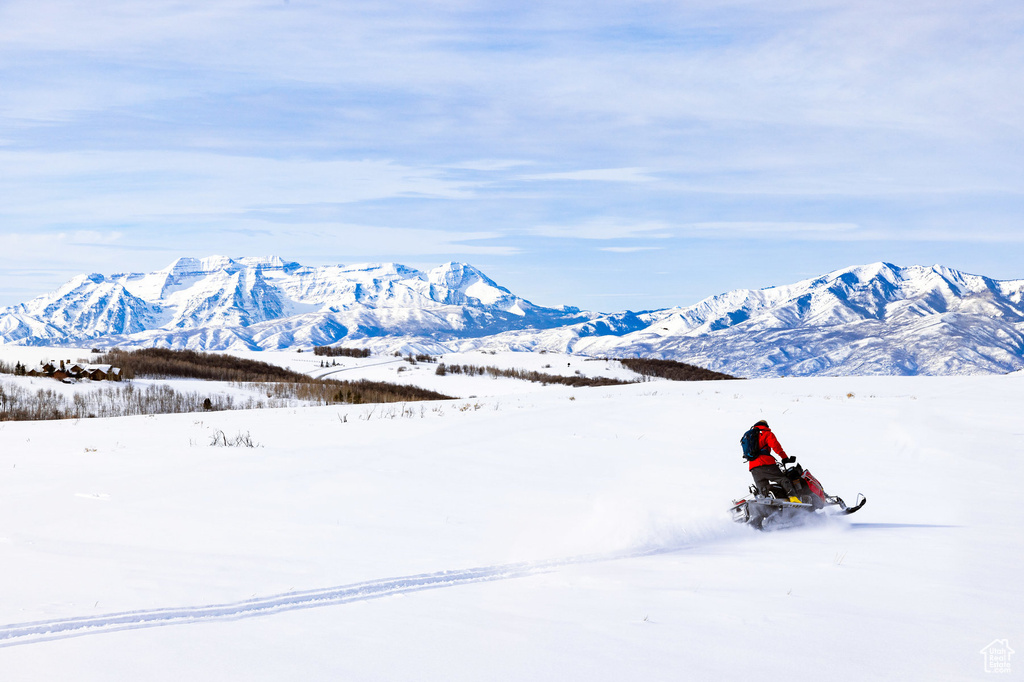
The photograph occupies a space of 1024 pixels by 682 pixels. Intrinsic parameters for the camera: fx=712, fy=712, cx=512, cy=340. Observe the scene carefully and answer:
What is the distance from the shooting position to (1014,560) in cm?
845

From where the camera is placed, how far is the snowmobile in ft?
A: 32.7

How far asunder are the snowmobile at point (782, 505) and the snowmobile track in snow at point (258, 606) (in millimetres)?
3417

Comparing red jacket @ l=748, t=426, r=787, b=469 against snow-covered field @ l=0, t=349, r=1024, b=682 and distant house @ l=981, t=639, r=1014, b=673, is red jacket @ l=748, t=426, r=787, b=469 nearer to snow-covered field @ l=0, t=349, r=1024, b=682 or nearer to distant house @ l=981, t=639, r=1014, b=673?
snow-covered field @ l=0, t=349, r=1024, b=682

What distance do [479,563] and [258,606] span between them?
2.52 meters

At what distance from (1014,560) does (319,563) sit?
8014 millimetres

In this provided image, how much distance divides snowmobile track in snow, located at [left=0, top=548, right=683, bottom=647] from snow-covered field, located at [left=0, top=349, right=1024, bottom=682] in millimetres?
24

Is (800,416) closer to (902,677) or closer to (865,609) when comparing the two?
(865,609)

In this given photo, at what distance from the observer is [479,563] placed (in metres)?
7.64

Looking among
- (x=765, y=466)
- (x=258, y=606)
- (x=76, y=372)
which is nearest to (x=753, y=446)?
(x=765, y=466)

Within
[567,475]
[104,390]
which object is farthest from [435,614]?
[104,390]

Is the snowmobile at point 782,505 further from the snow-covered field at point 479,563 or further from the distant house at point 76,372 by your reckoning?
the distant house at point 76,372

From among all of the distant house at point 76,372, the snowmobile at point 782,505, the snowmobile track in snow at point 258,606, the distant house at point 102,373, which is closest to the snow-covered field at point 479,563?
the snowmobile track in snow at point 258,606

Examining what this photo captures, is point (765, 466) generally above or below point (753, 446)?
below

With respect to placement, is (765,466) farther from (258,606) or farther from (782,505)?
(258,606)
